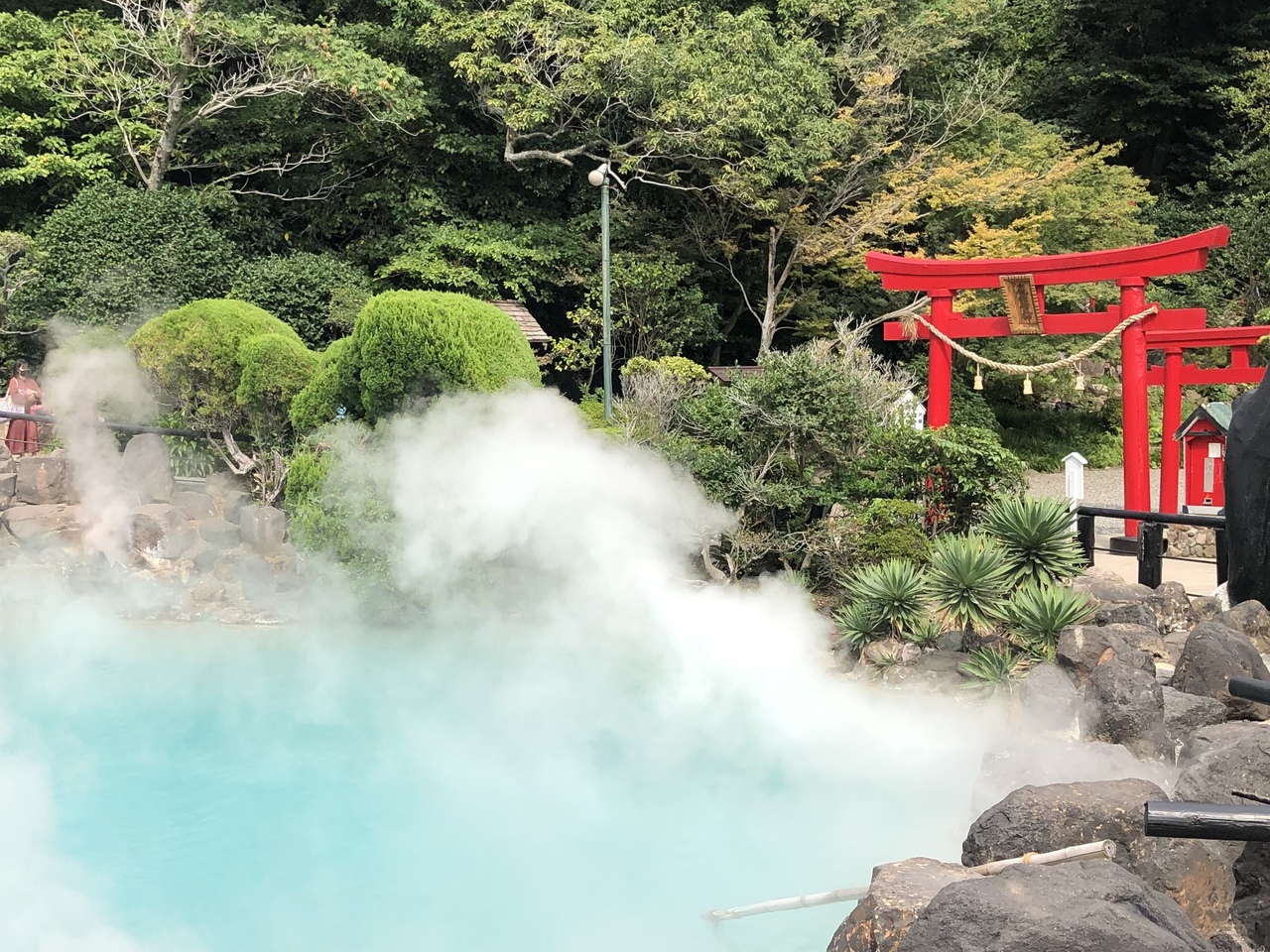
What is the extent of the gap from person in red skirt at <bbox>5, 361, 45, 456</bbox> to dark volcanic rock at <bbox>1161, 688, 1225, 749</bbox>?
12266mm

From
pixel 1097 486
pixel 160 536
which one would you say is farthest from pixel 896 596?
pixel 1097 486

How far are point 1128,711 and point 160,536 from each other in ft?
31.2

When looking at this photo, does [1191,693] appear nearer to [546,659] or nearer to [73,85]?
[546,659]

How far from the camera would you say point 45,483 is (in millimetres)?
12500

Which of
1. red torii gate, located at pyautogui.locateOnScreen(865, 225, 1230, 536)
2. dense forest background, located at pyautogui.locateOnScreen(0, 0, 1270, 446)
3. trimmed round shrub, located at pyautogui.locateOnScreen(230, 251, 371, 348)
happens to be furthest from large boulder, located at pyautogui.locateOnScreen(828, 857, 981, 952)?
trimmed round shrub, located at pyautogui.locateOnScreen(230, 251, 371, 348)

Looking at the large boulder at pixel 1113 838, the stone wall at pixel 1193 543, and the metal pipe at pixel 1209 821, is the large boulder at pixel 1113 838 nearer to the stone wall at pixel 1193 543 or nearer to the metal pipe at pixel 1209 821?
the metal pipe at pixel 1209 821

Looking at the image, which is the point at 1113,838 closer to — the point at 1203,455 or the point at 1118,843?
the point at 1118,843

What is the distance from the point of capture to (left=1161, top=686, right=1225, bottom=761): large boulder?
18.4 feet

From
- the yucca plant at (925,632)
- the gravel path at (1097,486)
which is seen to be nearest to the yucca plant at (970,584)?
the yucca plant at (925,632)

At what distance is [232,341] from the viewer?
11758 mm

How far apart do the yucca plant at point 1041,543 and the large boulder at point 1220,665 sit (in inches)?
70.0

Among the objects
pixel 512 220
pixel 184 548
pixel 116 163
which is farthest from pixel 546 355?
pixel 184 548

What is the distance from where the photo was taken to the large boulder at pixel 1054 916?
2.66 m

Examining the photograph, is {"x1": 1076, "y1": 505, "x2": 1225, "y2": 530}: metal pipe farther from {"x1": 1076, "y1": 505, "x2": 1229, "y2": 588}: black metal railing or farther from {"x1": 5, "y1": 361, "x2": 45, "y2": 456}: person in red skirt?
{"x1": 5, "y1": 361, "x2": 45, "y2": 456}: person in red skirt
